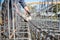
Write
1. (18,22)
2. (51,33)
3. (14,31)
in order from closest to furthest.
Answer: (51,33) < (14,31) < (18,22)

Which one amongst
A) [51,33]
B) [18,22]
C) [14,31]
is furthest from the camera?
[18,22]

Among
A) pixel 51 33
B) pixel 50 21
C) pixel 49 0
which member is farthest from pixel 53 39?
pixel 49 0

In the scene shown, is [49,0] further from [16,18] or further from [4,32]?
[4,32]

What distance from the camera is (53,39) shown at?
37.3 inches

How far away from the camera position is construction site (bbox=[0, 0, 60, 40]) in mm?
980

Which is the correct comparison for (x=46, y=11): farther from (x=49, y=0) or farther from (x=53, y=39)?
(x=53, y=39)

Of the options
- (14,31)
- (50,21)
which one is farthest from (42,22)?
(14,31)

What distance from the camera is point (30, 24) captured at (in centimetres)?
113

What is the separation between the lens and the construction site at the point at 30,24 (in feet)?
A: 3.21

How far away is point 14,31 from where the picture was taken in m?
1.04

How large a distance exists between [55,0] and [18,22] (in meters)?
Answer: 0.26

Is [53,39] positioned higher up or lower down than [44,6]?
lower down

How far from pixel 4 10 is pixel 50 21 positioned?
27cm

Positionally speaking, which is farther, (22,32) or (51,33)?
(22,32)
